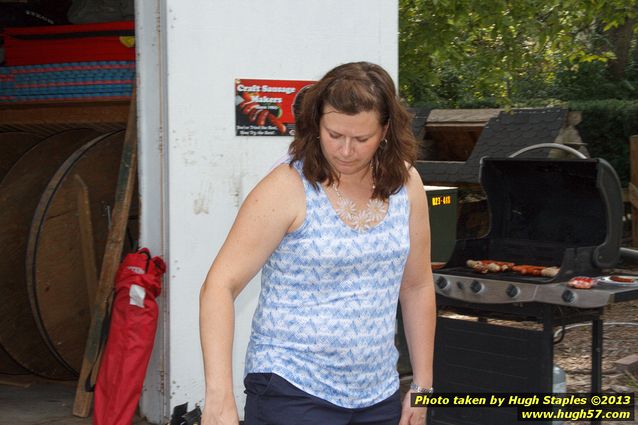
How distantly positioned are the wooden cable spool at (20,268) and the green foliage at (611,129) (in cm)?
1057

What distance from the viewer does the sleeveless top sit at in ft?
8.52

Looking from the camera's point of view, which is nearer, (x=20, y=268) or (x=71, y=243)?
(x=71, y=243)

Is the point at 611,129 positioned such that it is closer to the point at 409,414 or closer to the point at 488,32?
the point at 488,32

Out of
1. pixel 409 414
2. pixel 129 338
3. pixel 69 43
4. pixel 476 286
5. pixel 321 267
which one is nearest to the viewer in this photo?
pixel 321 267

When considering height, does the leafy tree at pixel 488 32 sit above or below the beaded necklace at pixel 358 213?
above

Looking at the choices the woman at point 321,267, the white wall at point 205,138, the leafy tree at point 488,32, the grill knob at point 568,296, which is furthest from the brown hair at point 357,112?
the leafy tree at point 488,32

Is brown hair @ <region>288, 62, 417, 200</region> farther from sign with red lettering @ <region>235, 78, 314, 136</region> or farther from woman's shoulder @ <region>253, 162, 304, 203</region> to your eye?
sign with red lettering @ <region>235, 78, 314, 136</region>

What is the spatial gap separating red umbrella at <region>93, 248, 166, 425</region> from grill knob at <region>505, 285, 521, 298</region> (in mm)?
1979

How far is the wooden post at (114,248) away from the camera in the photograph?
18.5 ft

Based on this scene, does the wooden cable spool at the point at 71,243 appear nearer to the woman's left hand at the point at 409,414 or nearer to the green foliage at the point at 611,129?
the woman's left hand at the point at 409,414

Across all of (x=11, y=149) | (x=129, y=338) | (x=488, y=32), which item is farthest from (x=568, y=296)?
(x=488, y=32)

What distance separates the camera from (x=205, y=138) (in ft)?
17.8

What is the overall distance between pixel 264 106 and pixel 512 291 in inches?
77.6

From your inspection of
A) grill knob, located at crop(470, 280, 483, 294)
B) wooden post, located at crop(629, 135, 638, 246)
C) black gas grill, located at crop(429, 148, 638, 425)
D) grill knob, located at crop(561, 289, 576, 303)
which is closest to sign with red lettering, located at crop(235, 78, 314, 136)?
black gas grill, located at crop(429, 148, 638, 425)
